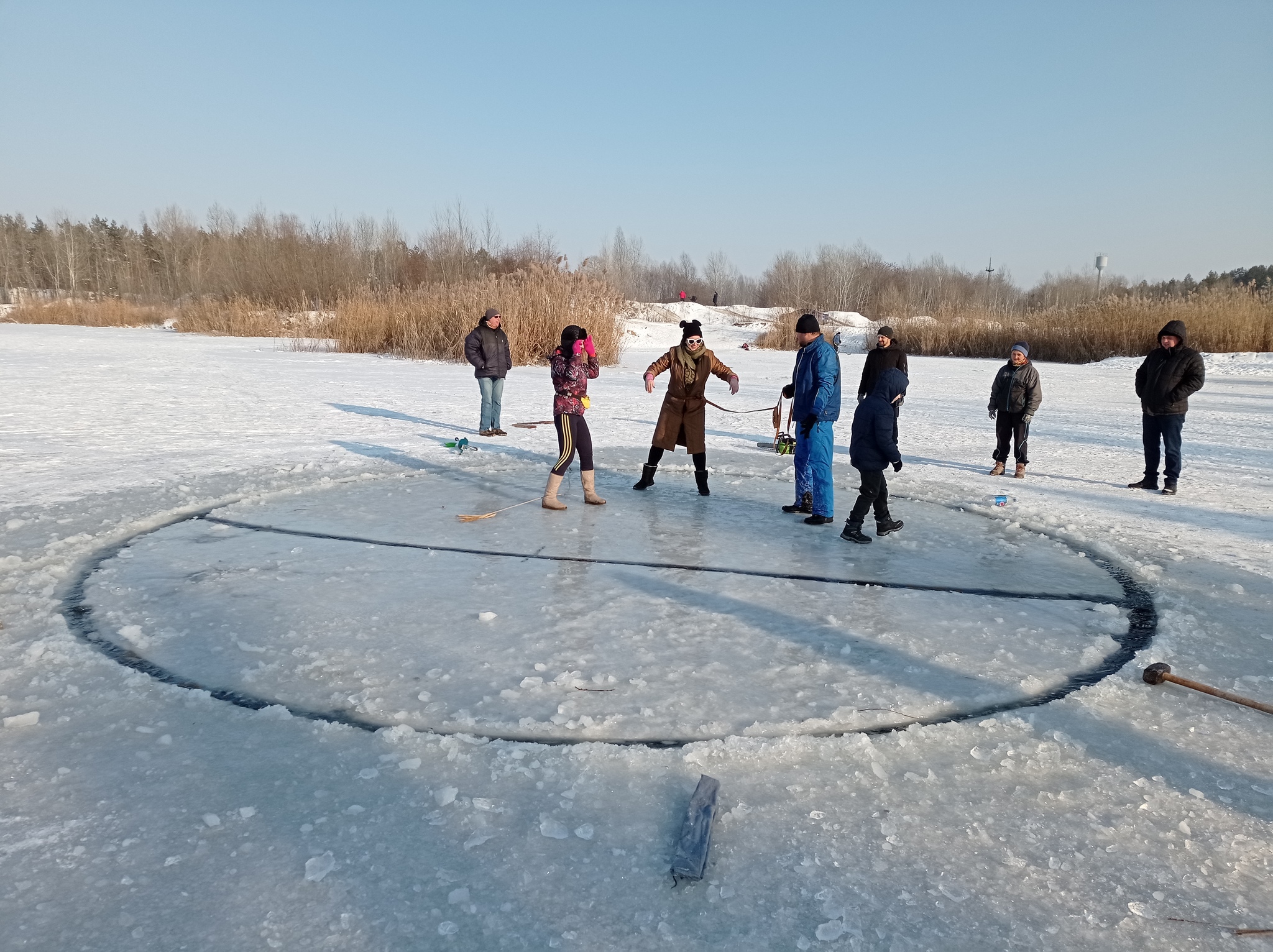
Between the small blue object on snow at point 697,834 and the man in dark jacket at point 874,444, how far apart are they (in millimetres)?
3427

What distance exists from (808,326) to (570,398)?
1.87m

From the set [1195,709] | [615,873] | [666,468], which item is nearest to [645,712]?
[615,873]

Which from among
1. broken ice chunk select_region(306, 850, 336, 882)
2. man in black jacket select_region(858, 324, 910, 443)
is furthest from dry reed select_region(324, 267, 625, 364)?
broken ice chunk select_region(306, 850, 336, 882)

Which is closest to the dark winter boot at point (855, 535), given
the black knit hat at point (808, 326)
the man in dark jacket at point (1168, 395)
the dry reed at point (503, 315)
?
the black knit hat at point (808, 326)

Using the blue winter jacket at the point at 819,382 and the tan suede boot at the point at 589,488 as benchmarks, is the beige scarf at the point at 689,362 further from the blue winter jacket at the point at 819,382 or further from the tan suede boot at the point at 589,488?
the tan suede boot at the point at 589,488

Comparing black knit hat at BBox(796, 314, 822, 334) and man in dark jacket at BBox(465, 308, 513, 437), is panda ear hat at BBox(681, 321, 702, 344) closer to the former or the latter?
black knit hat at BBox(796, 314, 822, 334)

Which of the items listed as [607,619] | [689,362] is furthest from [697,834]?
[689,362]

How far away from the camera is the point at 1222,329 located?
24.7 m

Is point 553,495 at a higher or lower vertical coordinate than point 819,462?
lower

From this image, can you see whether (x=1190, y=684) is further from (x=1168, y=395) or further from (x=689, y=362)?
(x=1168, y=395)

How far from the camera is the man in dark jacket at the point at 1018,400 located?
318 inches

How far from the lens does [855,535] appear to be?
573cm

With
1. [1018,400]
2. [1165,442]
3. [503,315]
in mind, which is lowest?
[1165,442]

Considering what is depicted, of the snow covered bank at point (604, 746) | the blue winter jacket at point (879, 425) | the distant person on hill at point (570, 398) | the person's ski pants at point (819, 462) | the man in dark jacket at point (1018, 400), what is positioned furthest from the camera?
the man in dark jacket at point (1018, 400)
